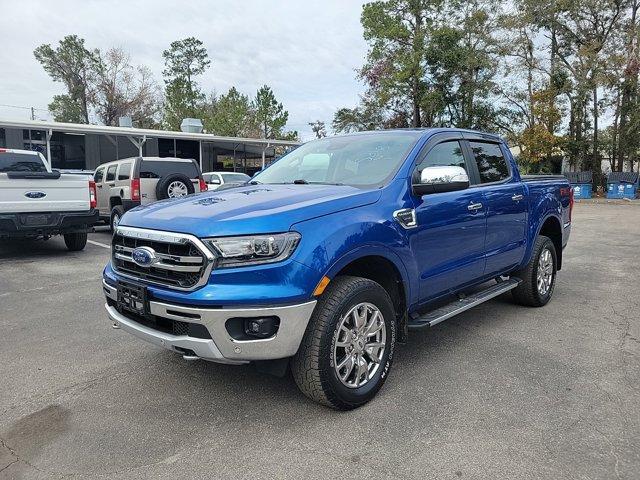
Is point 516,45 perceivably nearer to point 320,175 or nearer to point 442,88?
point 442,88

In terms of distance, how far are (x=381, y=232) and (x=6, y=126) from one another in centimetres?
1871

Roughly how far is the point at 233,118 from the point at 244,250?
40879mm

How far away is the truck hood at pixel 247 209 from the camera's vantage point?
2.73 metres

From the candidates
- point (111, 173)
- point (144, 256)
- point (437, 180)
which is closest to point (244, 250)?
point (144, 256)

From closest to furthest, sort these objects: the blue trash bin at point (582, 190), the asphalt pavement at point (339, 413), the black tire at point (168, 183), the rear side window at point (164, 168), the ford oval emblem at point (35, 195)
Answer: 1. the asphalt pavement at point (339, 413)
2. the ford oval emblem at point (35, 195)
3. the black tire at point (168, 183)
4. the rear side window at point (164, 168)
5. the blue trash bin at point (582, 190)

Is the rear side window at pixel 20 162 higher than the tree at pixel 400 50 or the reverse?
the reverse

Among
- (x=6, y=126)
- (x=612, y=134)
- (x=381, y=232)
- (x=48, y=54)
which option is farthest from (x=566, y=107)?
(x=48, y=54)

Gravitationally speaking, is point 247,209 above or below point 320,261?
above

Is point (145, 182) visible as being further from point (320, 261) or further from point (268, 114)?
point (268, 114)

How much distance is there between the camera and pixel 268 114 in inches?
1740

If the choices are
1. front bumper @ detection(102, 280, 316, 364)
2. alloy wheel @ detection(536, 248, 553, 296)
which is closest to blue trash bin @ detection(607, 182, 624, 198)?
alloy wheel @ detection(536, 248, 553, 296)

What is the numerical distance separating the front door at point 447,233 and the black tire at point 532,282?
44.9 inches

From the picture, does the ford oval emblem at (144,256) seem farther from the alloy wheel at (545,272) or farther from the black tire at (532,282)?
the alloy wheel at (545,272)

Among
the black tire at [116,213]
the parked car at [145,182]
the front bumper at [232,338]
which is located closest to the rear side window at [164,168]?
the parked car at [145,182]
